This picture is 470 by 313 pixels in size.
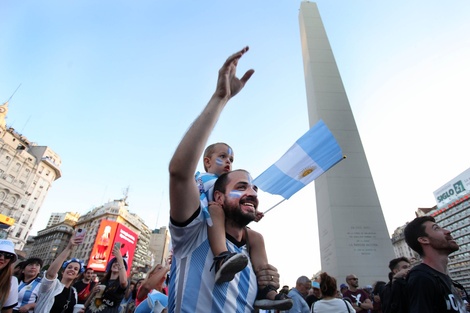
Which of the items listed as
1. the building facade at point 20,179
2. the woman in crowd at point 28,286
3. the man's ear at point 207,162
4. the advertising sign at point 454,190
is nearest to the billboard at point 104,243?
the building facade at point 20,179

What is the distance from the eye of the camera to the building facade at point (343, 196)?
947 centimetres

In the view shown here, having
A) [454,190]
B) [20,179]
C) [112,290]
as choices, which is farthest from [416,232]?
[454,190]

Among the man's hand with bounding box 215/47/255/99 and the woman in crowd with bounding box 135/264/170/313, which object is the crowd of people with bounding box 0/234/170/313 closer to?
the woman in crowd with bounding box 135/264/170/313

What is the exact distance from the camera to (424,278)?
2.00 metres

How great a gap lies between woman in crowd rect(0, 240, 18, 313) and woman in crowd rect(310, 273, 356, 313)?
359cm

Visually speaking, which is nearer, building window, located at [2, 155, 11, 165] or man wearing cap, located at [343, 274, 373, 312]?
man wearing cap, located at [343, 274, 373, 312]

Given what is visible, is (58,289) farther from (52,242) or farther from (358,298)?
(52,242)

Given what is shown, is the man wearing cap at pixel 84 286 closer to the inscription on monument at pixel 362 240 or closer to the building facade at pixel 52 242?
the inscription on monument at pixel 362 240

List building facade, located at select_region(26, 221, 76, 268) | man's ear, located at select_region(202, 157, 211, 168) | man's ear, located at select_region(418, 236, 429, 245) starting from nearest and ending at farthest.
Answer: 1. man's ear, located at select_region(202, 157, 211, 168)
2. man's ear, located at select_region(418, 236, 429, 245)
3. building facade, located at select_region(26, 221, 76, 268)

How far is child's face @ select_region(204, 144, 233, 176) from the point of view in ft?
6.40

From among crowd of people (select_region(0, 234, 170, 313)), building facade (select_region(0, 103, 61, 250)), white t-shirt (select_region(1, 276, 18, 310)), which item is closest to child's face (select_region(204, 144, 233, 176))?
crowd of people (select_region(0, 234, 170, 313))

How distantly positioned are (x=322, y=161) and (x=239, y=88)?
139 inches

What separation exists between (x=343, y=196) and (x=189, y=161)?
37.4 feet

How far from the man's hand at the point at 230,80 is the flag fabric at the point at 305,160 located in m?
3.20
